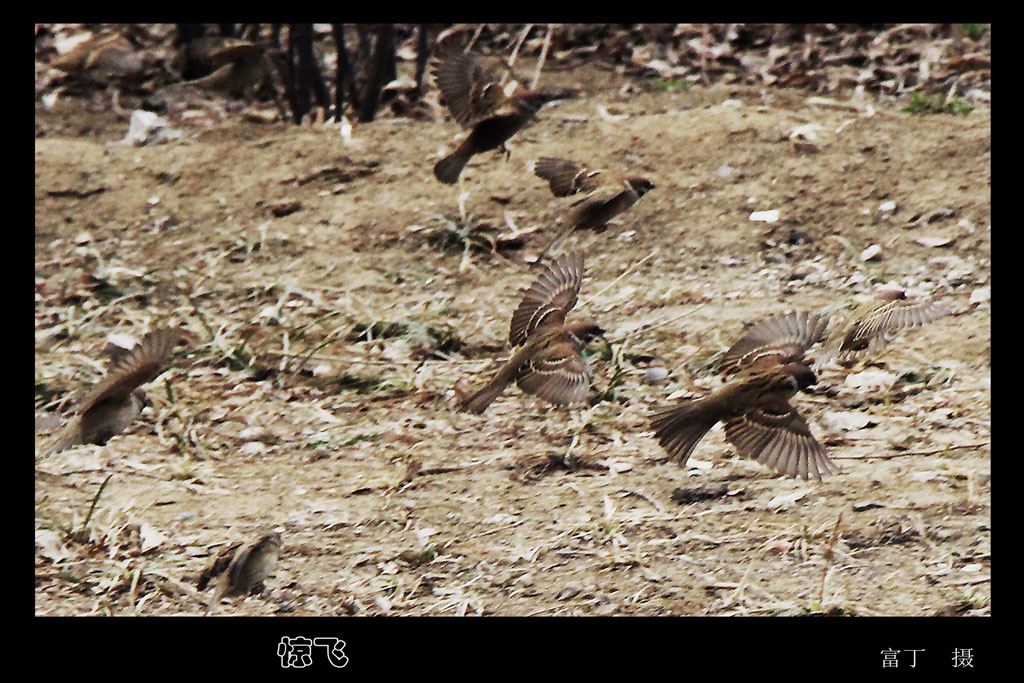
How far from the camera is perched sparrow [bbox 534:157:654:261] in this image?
17.8 feet

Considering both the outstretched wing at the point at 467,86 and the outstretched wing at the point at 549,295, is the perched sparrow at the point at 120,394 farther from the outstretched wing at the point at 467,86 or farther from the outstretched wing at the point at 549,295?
the outstretched wing at the point at 467,86

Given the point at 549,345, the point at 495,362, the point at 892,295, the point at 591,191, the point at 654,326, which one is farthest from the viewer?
the point at 591,191

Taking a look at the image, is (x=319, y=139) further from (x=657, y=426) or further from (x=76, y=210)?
(x=657, y=426)

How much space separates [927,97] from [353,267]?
324 cm

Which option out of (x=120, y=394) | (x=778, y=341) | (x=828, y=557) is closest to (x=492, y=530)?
(x=828, y=557)

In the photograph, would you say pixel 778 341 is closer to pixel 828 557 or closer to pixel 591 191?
pixel 828 557

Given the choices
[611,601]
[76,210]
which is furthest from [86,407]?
[76,210]

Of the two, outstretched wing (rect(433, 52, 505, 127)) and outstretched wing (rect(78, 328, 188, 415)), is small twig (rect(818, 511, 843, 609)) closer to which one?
outstretched wing (rect(78, 328, 188, 415))

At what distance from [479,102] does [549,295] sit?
39.8 inches

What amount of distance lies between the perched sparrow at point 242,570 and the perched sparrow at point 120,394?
662 millimetres

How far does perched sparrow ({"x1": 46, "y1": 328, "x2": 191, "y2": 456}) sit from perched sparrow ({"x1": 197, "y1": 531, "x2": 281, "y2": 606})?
2.17ft

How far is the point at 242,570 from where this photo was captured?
3.95 metres

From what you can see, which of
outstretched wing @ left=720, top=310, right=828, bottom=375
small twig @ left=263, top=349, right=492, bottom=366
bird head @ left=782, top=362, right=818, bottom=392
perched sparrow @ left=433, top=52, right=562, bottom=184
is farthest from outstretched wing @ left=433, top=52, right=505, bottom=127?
bird head @ left=782, top=362, right=818, bottom=392

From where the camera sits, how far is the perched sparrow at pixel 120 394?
4.30m
